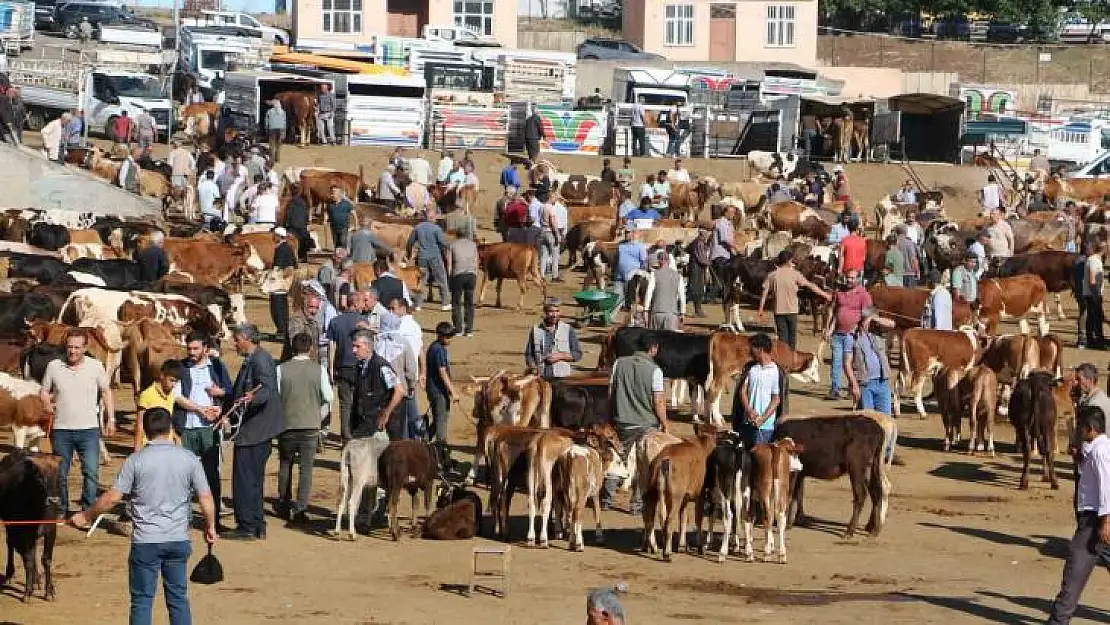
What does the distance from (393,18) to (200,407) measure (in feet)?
155

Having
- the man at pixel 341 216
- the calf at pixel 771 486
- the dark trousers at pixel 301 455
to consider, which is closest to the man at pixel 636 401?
the calf at pixel 771 486

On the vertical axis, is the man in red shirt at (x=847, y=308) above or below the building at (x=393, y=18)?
below

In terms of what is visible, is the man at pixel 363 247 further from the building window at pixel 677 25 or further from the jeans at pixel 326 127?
the building window at pixel 677 25

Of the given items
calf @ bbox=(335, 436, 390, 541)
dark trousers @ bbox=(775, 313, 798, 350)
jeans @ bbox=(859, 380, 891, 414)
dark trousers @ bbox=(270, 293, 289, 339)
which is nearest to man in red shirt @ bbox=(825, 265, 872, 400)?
jeans @ bbox=(859, 380, 891, 414)

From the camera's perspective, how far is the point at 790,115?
1929 inches

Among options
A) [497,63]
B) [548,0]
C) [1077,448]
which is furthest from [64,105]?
[548,0]

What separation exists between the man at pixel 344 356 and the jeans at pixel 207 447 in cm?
262

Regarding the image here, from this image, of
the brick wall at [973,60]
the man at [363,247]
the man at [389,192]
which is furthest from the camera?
the brick wall at [973,60]

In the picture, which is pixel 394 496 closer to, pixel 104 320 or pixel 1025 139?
pixel 104 320

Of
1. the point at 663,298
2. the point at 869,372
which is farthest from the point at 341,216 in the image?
the point at 869,372

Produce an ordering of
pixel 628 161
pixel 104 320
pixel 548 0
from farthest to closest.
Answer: pixel 548 0
pixel 628 161
pixel 104 320

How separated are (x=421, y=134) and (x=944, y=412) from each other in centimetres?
2448

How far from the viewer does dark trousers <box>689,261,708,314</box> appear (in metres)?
29.8

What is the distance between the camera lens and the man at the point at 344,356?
1847 centimetres
